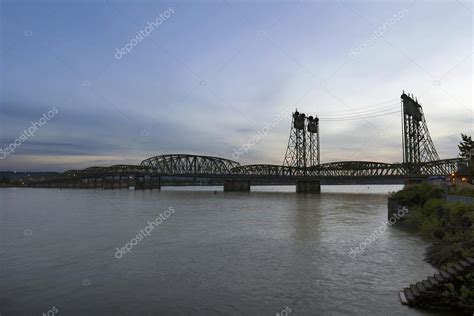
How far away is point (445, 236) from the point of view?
24.0m

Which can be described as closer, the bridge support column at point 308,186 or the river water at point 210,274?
the river water at point 210,274

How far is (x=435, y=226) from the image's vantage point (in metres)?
30.5

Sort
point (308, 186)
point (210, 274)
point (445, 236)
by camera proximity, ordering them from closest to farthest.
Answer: point (210, 274)
point (445, 236)
point (308, 186)

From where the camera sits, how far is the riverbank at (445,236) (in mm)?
13719

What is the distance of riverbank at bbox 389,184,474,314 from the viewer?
45.0 feet

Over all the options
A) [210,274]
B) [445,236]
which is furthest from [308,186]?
[210,274]

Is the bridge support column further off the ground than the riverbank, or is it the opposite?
the bridge support column

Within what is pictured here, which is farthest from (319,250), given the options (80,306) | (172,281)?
(80,306)

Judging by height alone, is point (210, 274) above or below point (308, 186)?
below

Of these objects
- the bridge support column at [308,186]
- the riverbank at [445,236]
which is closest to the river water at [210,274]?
the riverbank at [445,236]

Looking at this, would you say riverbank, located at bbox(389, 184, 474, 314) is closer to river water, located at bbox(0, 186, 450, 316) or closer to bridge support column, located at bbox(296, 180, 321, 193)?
river water, located at bbox(0, 186, 450, 316)

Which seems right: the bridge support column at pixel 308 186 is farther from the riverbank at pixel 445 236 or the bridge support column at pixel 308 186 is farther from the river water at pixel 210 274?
the river water at pixel 210 274

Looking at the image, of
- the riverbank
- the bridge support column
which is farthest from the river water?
the bridge support column

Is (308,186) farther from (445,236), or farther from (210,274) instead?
(210,274)
